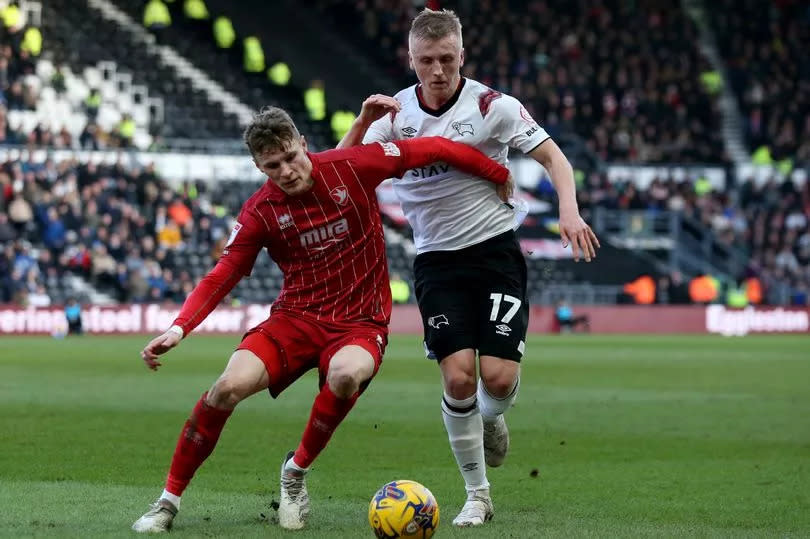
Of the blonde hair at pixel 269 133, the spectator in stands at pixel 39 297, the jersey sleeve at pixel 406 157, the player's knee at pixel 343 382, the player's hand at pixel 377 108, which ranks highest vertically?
the player's hand at pixel 377 108

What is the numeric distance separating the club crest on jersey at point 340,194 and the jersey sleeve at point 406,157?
131 millimetres

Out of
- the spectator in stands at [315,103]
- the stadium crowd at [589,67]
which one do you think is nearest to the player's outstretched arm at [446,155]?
the spectator in stands at [315,103]

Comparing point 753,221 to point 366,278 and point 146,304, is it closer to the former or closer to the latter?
point 146,304

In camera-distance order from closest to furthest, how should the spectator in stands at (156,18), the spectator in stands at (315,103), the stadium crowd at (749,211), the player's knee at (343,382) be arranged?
the player's knee at (343,382), the spectator in stands at (156,18), the stadium crowd at (749,211), the spectator in stands at (315,103)

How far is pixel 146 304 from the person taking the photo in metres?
31.5

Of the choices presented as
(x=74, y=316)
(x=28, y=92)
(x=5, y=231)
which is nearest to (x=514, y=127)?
(x=5, y=231)

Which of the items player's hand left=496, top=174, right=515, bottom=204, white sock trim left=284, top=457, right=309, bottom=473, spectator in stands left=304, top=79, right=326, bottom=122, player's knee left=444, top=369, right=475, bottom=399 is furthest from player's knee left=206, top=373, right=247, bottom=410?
spectator in stands left=304, top=79, right=326, bottom=122

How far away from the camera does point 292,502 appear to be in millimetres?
7051

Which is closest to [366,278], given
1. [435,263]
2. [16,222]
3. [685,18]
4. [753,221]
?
[435,263]

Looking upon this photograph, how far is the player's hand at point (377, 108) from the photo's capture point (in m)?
7.56

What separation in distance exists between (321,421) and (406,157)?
138cm

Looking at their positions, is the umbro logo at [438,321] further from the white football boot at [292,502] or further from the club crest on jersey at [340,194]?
the white football boot at [292,502]

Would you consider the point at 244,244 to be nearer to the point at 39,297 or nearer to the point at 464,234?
the point at 464,234

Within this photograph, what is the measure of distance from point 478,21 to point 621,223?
825 centimetres
